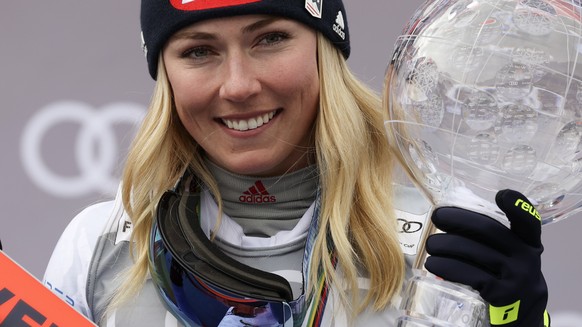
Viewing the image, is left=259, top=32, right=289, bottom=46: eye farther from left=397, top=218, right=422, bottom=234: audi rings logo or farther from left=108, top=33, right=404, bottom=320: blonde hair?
left=397, top=218, right=422, bottom=234: audi rings logo

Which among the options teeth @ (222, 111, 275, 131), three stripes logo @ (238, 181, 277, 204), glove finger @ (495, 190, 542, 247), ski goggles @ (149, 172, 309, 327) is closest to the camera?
glove finger @ (495, 190, 542, 247)

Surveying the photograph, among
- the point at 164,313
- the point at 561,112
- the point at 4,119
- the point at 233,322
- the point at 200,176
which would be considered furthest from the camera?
the point at 4,119

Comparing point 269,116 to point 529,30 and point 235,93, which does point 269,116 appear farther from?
point 529,30

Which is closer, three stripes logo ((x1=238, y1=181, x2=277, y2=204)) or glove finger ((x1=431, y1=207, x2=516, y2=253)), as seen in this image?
glove finger ((x1=431, y1=207, x2=516, y2=253))

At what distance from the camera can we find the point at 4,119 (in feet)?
10.9

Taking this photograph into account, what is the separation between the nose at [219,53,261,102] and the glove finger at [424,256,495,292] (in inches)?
23.9

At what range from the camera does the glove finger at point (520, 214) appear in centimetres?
122

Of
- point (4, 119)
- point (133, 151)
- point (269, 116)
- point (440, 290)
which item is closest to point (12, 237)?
point (4, 119)

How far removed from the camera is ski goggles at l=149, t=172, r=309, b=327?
169cm

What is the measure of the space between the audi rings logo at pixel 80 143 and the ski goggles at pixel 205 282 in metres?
1.49

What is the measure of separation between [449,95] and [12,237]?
244cm

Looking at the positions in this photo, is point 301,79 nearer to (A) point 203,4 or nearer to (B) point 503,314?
(A) point 203,4

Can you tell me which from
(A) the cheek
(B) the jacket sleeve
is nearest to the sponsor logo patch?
(A) the cheek

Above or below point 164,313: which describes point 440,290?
above
